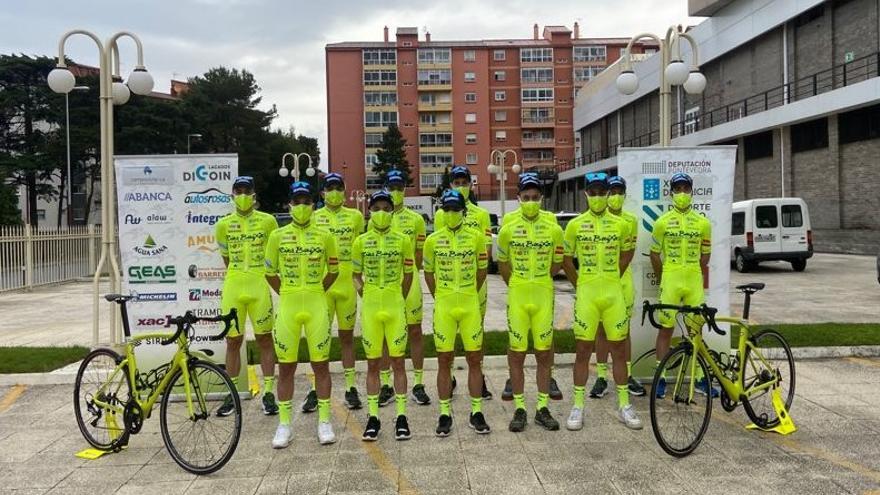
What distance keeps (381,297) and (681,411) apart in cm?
264

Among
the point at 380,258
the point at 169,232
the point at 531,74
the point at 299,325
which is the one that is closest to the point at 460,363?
the point at 380,258

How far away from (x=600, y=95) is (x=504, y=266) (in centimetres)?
5559

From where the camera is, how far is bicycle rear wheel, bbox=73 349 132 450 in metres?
5.48

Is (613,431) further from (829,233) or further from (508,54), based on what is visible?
(508,54)

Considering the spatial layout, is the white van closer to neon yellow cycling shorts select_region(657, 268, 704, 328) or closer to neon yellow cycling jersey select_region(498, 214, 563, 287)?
neon yellow cycling shorts select_region(657, 268, 704, 328)

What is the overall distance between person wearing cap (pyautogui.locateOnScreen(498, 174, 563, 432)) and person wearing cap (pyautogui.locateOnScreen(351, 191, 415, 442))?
0.96m

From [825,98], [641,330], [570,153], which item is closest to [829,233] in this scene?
[825,98]

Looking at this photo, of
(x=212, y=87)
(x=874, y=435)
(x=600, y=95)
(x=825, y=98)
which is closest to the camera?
(x=874, y=435)

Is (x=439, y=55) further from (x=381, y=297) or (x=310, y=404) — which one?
(x=381, y=297)

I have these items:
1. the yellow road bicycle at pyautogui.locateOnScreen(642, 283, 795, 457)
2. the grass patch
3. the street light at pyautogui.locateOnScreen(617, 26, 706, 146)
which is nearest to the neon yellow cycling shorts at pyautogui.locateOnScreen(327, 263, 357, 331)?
the yellow road bicycle at pyautogui.locateOnScreen(642, 283, 795, 457)

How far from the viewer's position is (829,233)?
2777 cm

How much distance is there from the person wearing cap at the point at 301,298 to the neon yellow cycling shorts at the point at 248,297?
66cm

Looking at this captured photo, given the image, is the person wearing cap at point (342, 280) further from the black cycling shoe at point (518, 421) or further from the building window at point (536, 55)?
the building window at point (536, 55)

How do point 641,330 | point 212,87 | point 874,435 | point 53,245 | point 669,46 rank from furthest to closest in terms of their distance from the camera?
point 212,87
point 53,245
point 669,46
point 641,330
point 874,435
